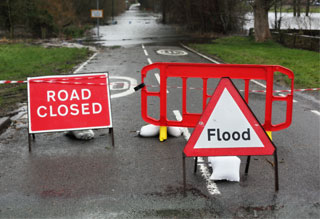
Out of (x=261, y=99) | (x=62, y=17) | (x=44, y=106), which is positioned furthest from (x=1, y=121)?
(x=62, y=17)

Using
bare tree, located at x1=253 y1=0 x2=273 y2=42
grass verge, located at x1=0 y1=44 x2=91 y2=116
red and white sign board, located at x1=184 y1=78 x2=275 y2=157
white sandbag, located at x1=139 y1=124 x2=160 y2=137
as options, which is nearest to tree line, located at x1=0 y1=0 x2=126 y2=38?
grass verge, located at x1=0 y1=44 x2=91 y2=116

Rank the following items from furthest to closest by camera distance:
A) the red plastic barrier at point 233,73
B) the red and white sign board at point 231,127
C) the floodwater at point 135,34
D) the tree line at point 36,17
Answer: the tree line at point 36,17
the floodwater at point 135,34
the red plastic barrier at point 233,73
the red and white sign board at point 231,127

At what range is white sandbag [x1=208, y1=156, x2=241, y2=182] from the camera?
502 centimetres

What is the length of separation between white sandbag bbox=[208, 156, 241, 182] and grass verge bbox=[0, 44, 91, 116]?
17.4ft

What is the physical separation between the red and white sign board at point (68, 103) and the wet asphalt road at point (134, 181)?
36 centimetres

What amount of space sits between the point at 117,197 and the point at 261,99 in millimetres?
6526

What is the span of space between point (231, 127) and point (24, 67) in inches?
494

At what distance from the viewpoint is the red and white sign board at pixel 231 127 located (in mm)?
4715

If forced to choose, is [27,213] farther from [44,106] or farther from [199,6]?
[199,6]

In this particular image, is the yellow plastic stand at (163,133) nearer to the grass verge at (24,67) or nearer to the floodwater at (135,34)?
the grass verge at (24,67)

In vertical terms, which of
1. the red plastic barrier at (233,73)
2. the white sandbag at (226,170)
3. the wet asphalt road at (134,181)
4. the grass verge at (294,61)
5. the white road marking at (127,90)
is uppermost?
the red plastic barrier at (233,73)

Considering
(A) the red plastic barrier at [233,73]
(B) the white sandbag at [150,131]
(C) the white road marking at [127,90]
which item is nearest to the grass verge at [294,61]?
(C) the white road marking at [127,90]

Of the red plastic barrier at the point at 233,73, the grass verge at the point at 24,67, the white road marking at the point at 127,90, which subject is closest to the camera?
the red plastic barrier at the point at 233,73

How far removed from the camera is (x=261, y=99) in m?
10.2
